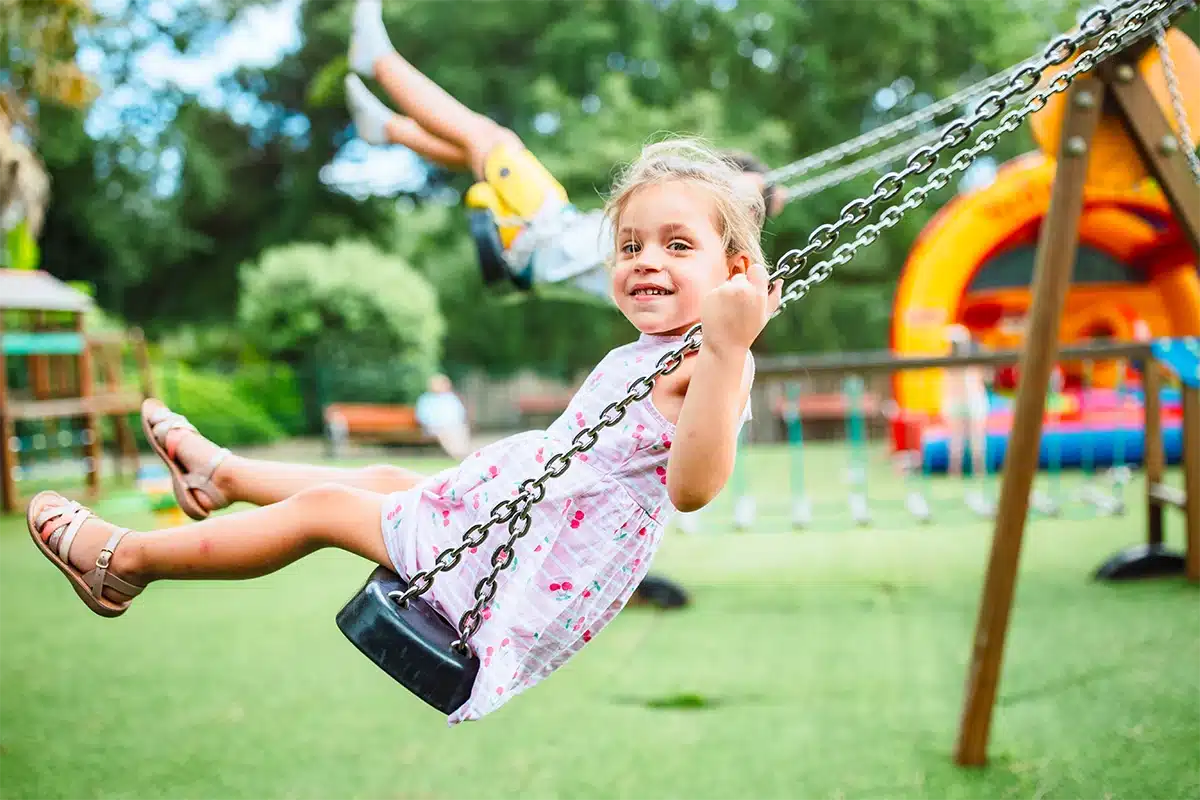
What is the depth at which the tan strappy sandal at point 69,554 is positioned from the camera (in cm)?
210

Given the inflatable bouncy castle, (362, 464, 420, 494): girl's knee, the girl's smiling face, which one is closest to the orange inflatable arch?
the inflatable bouncy castle

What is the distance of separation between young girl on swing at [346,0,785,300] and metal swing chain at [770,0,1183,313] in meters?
1.95

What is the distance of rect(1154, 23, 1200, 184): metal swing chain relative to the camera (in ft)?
8.96

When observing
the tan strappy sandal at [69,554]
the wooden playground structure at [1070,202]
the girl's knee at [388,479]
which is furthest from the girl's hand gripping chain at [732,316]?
the wooden playground structure at [1070,202]

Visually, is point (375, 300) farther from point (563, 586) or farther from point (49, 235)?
point (563, 586)

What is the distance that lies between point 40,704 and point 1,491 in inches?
271

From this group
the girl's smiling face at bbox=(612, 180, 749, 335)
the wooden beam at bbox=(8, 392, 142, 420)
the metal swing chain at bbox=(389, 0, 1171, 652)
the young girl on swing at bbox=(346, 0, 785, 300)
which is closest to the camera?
the metal swing chain at bbox=(389, 0, 1171, 652)

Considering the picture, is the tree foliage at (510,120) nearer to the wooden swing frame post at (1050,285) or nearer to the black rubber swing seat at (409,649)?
the wooden swing frame post at (1050,285)

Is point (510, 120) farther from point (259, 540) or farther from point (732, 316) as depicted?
point (732, 316)

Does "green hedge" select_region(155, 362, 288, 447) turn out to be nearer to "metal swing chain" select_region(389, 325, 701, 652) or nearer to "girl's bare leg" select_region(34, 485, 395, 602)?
"girl's bare leg" select_region(34, 485, 395, 602)

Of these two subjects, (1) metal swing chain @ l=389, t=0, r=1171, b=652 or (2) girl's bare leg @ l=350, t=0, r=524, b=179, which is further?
(2) girl's bare leg @ l=350, t=0, r=524, b=179

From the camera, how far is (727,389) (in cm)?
161

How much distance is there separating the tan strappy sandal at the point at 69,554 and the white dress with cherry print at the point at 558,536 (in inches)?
22.1

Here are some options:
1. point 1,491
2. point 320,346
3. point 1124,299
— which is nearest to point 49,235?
point 320,346
